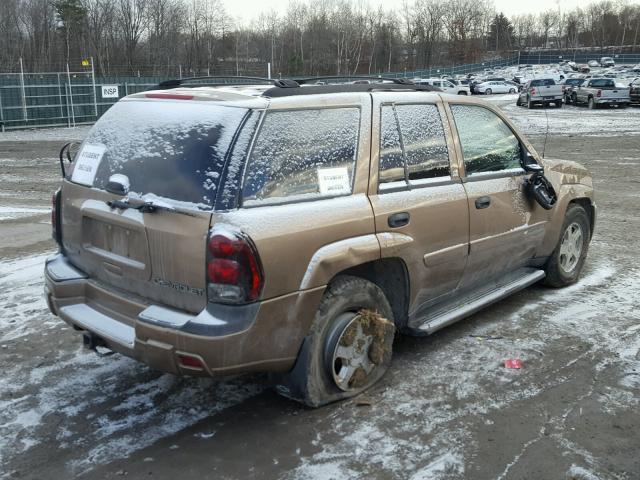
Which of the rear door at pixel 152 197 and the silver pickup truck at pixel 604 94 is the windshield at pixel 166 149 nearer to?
the rear door at pixel 152 197

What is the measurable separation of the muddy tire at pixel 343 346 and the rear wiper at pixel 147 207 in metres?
0.91

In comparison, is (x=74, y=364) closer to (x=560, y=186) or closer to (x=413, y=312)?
(x=413, y=312)

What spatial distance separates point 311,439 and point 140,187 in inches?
65.3

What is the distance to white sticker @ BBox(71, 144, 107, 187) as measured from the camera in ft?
13.0

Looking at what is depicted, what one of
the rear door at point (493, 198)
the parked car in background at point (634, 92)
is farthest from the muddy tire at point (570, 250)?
the parked car in background at point (634, 92)

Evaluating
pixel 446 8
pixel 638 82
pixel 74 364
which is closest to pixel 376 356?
pixel 74 364

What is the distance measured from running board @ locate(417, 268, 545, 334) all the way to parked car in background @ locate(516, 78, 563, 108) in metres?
32.8

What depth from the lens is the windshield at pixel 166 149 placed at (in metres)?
3.37

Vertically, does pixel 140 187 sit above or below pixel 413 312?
above

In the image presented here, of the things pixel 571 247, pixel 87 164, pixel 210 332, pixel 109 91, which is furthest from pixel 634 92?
pixel 210 332

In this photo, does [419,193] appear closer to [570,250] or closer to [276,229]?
[276,229]

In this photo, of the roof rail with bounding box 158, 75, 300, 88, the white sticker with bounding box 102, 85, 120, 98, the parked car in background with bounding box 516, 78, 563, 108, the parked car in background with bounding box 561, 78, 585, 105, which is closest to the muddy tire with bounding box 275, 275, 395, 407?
the roof rail with bounding box 158, 75, 300, 88

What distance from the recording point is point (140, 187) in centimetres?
357

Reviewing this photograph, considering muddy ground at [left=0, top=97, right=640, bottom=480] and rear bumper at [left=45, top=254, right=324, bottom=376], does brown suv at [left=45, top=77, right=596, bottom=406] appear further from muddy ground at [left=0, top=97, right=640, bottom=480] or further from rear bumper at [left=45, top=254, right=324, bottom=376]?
muddy ground at [left=0, top=97, right=640, bottom=480]
